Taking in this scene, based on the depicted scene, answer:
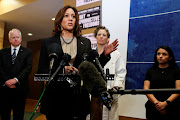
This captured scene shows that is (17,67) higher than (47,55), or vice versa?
(47,55)

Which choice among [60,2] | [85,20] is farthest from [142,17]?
[60,2]

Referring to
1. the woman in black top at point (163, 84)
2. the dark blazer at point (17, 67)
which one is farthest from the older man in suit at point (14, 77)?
the woman in black top at point (163, 84)

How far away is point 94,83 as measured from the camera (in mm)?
757

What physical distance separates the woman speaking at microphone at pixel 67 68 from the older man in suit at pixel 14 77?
4.01 feet

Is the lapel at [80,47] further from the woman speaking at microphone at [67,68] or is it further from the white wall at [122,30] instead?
the white wall at [122,30]

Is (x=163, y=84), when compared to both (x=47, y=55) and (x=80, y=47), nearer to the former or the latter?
(x=80, y=47)

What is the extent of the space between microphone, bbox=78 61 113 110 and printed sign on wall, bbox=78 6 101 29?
2247 millimetres

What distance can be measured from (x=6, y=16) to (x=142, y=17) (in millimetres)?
4908

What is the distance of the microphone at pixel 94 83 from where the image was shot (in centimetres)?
71

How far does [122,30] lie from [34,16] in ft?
12.6

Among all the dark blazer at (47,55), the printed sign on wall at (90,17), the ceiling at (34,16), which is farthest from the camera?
the ceiling at (34,16)

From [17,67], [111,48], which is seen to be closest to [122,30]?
[111,48]

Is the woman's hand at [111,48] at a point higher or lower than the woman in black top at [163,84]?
higher

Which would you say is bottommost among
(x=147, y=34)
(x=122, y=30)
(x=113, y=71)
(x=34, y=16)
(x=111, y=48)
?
(x=113, y=71)
